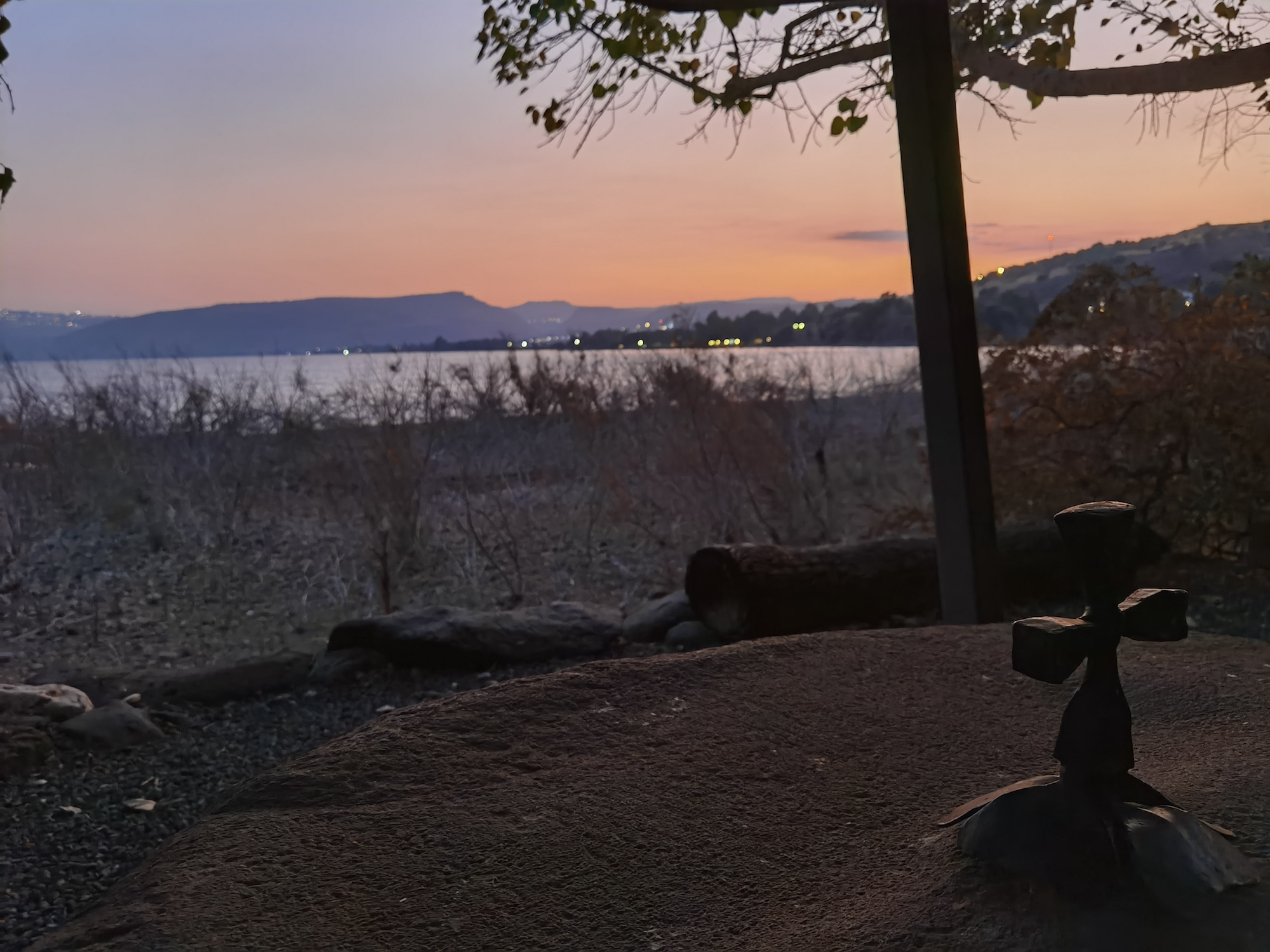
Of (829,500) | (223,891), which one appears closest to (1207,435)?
(829,500)

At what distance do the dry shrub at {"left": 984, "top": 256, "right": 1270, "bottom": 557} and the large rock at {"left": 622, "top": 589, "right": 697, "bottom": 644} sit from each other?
2.43 m

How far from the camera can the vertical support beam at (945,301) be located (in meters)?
3.77

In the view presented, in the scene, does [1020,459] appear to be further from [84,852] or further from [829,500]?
[84,852]

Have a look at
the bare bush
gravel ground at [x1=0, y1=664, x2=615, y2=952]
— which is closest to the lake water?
the bare bush

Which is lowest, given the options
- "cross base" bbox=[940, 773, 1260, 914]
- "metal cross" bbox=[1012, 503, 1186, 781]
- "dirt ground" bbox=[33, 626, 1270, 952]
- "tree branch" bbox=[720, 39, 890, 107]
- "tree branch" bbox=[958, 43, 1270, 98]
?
"dirt ground" bbox=[33, 626, 1270, 952]

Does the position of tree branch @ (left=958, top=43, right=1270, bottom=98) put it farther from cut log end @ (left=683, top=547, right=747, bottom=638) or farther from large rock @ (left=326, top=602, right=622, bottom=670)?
large rock @ (left=326, top=602, right=622, bottom=670)

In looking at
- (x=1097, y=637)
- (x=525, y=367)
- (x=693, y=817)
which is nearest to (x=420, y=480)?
(x=525, y=367)

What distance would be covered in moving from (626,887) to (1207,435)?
215 inches

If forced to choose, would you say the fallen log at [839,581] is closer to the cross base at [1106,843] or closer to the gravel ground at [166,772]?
the gravel ground at [166,772]

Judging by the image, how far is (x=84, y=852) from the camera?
3166 millimetres

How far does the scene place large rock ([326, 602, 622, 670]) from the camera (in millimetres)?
4977

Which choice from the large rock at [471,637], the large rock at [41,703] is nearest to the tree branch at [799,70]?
the large rock at [471,637]

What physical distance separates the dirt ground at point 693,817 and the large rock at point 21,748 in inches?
85.1

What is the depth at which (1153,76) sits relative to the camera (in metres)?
4.21
